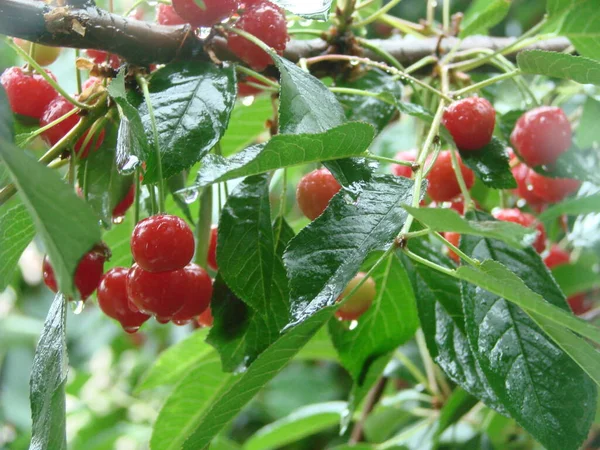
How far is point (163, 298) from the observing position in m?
0.68

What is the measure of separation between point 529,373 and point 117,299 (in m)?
0.42

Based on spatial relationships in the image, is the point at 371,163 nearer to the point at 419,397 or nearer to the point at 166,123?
the point at 166,123

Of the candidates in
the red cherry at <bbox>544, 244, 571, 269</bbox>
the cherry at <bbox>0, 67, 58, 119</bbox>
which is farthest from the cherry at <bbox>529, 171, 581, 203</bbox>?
the cherry at <bbox>0, 67, 58, 119</bbox>

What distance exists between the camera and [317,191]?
2.37 ft

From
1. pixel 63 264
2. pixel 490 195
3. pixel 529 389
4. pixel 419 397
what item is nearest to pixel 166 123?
pixel 63 264

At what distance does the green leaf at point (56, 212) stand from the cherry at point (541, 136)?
23.8 inches

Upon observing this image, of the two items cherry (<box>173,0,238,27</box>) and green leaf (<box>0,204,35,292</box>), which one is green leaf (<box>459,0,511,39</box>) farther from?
green leaf (<box>0,204,35,292</box>)

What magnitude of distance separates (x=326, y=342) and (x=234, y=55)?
0.70 meters

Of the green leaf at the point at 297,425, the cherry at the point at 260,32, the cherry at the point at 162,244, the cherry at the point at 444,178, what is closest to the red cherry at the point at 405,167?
the cherry at the point at 444,178

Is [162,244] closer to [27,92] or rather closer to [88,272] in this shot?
[88,272]

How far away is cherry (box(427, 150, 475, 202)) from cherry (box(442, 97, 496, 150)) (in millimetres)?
133

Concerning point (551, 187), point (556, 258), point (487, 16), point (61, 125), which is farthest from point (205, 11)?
point (556, 258)

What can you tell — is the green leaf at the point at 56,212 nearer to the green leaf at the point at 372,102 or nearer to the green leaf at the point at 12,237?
the green leaf at the point at 12,237


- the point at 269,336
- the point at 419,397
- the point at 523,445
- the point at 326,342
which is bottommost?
the point at 523,445
